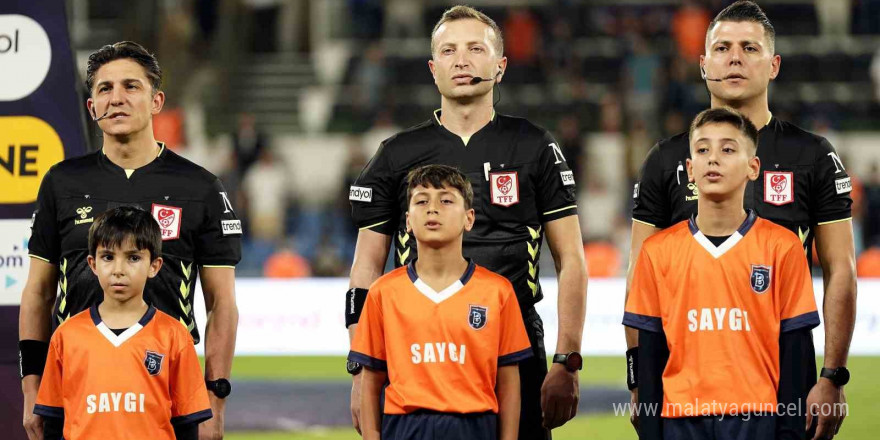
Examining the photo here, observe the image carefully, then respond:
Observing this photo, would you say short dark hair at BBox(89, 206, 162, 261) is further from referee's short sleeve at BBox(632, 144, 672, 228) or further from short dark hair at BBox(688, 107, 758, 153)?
short dark hair at BBox(688, 107, 758, 153)

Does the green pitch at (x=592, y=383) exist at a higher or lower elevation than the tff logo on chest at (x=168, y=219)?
lower

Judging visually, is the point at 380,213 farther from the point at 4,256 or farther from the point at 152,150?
the point at 4,256

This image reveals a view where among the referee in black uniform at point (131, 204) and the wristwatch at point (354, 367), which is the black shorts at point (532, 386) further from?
the referee in black uniform at point (131, 204)

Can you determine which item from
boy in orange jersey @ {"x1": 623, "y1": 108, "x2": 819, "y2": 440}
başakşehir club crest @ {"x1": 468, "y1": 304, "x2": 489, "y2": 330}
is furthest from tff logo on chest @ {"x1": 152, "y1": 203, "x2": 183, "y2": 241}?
boy in orange jersey @ {"x1": 623, "y1": 108, "x2": 819, "y2": 440}

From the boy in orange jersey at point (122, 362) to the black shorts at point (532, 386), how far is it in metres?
1.28

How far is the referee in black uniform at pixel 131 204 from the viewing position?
217 inches

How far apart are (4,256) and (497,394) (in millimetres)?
2906

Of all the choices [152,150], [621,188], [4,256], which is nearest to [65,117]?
[4,256]

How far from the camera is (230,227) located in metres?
5.70

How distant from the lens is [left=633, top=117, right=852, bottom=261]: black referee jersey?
5.59 meters

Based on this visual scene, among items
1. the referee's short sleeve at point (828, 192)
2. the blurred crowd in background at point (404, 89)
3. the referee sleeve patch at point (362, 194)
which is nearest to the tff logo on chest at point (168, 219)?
the referee sleeve patch at point (362, 194)

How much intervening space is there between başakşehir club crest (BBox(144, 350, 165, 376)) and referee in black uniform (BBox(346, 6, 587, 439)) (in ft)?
2.53

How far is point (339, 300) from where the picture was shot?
1523 centimetres

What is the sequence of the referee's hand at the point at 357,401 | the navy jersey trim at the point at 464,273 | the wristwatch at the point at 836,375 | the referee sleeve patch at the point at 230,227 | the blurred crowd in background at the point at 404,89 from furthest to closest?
the blurred crowd in background at the point at 404,89
the referee sleeve patch at the point at 230,227
the referee's hand at the point at 357,401
the wristwatch at the point at 836,375
the navy jersey trim at the point at 464,273
